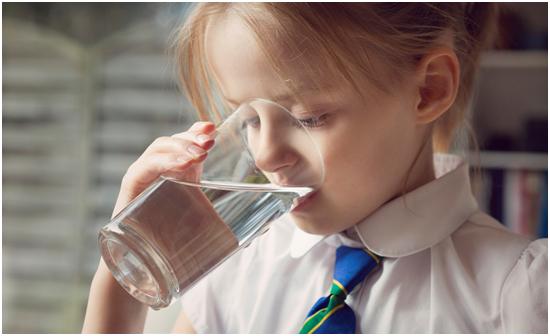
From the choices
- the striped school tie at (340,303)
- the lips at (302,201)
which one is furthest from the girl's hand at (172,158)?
the striped school tie at (340,303)

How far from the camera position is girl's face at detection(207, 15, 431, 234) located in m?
0.66

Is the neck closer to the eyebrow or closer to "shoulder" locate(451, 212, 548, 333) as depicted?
"shoulder" locate(451, 212, 548, 333)

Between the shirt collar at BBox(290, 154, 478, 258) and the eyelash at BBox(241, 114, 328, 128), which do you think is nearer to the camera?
the eyelash at BBox(241, 114, 328, 128)

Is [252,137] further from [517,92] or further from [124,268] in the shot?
[517,92]

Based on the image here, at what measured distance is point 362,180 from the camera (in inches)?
28.5

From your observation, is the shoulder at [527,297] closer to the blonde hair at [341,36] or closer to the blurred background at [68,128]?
the blonde hair at [341,36]

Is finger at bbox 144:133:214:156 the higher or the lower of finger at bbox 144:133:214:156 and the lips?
the higher

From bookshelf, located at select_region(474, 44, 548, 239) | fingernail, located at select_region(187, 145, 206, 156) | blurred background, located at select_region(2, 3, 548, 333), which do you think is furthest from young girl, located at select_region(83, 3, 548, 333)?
blurred background, located at select_region(2, 3, 548, 333)

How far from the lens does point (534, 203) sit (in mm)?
2113

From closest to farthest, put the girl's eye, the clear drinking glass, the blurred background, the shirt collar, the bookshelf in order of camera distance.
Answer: the clear drinking glass, the girl's eye, the shirt collar, the bookshelf, the blurred background

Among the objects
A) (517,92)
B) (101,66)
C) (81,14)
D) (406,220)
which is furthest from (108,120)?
(406,220)

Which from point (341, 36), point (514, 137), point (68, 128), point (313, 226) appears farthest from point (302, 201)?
point (68, 128)

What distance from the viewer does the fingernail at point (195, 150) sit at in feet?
1.91

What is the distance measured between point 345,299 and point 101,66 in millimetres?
2054
